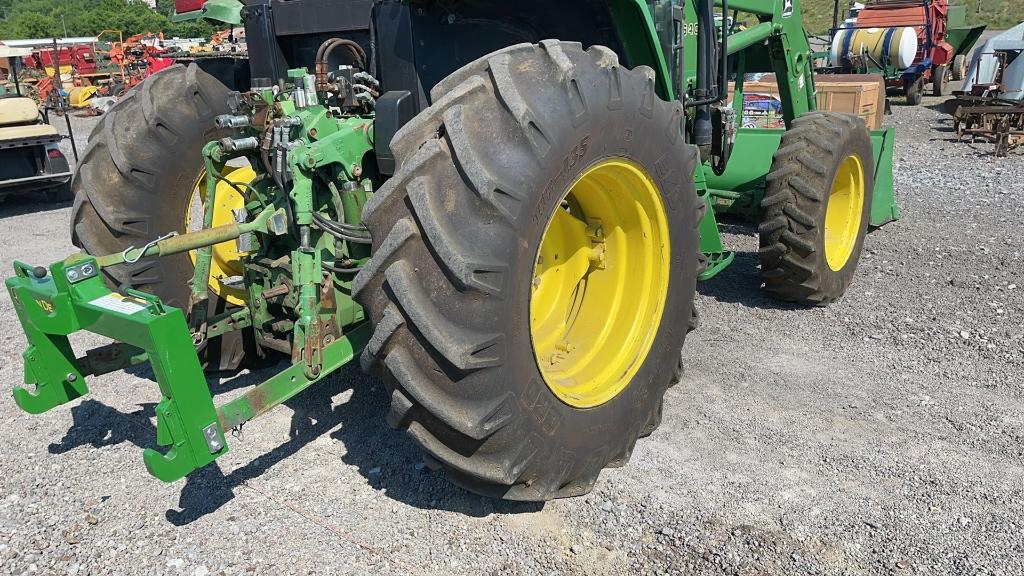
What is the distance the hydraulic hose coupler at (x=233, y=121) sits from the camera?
3.08 meters

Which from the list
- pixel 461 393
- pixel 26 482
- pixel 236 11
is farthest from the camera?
pixel 236 11

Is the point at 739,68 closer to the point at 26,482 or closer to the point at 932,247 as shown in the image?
the point at 932,247

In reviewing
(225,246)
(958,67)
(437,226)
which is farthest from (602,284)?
(958,67)

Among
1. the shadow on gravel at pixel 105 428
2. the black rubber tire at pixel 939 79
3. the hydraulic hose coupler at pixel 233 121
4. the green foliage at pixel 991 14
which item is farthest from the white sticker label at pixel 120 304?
the green foliage at pixel 991 14

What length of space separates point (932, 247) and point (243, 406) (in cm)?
551

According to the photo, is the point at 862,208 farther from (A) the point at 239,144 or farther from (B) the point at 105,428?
(B) the point at 105,428

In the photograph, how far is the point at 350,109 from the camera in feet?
11.1

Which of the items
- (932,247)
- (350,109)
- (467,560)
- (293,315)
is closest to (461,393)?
(467,560)

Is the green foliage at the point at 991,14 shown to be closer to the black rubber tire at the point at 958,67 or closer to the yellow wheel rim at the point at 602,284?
the black rubber tire at the point at 958,67

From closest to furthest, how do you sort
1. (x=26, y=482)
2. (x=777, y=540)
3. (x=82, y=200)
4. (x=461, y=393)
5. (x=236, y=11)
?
(x=461, y=393)
(x=777, y=540)
(x=26, y=482)
(x=82, y=200)
(x=236, y=11)

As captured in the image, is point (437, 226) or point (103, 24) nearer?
point (437, 226)

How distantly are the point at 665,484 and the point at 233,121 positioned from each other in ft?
7.24

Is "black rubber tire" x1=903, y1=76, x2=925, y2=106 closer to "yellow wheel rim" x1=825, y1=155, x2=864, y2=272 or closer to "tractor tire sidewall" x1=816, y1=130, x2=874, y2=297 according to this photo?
"tractor tire sidewall" x1=816, y1=130, x2=874, y2=297

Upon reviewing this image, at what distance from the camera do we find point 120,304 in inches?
97.0
